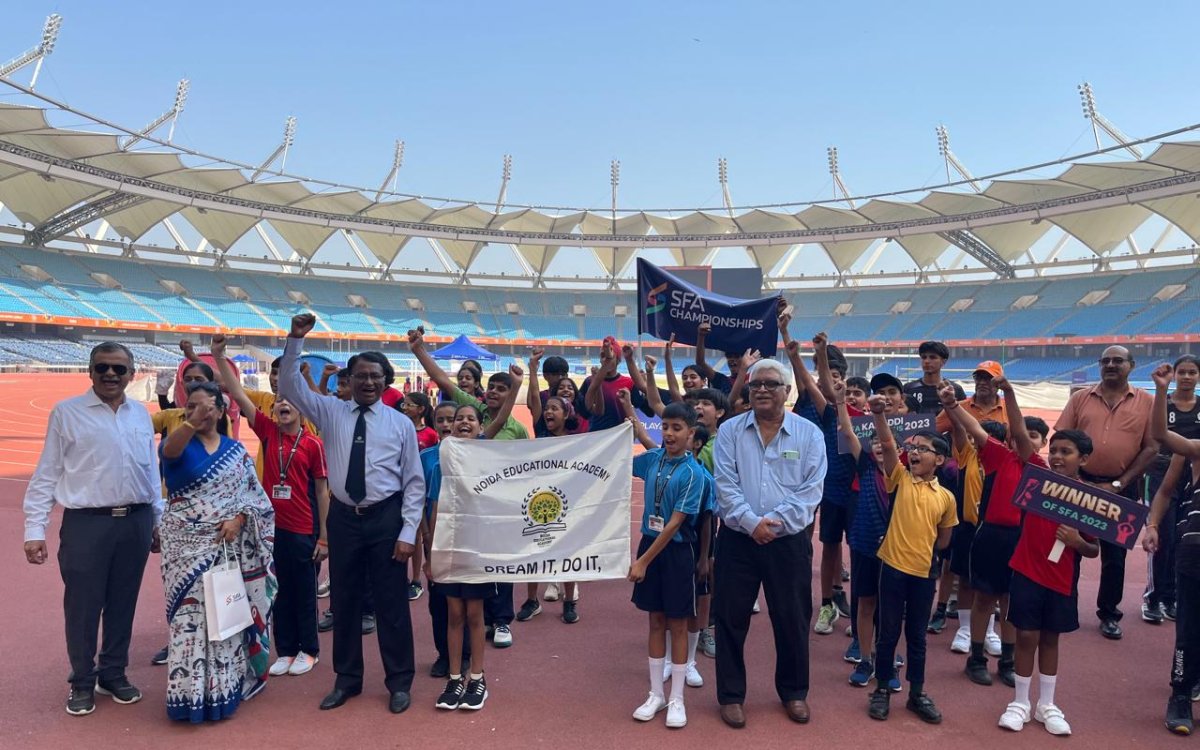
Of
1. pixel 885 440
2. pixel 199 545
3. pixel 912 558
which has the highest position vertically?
pixel 885 440

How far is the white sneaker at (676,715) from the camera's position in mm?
3740

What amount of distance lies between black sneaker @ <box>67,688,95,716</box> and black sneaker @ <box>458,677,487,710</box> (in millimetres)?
1946

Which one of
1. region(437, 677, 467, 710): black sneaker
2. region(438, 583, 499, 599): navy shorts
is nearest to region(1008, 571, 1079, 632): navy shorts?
region(438, 583, 499, 599): navy shorts

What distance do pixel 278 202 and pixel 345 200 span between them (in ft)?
11.2

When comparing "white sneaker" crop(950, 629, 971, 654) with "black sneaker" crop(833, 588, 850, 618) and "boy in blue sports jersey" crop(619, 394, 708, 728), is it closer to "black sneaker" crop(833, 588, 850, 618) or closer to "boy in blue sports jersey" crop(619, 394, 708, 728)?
"black sneaker" crop(833, 588, 850, 618)

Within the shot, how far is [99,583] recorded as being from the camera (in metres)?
3.90

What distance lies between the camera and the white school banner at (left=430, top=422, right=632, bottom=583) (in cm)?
407

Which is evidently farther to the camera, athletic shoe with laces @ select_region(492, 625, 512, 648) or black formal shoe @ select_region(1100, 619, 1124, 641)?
black formal shoe @ select_region(1100, 619, 1124, 641)

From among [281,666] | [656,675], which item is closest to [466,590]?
[656,675]

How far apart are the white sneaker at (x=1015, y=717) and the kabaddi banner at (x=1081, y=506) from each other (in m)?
0.98

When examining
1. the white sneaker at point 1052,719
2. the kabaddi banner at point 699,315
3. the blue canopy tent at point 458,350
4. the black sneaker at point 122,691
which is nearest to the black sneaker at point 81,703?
the black sneaker at point 122,691

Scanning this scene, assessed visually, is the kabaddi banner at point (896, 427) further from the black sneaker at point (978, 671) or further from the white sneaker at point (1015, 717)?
the white sneaker at point (1015, 717)

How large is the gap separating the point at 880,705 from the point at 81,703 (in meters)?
4.23

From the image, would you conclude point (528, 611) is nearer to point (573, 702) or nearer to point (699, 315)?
point (573, 702)
